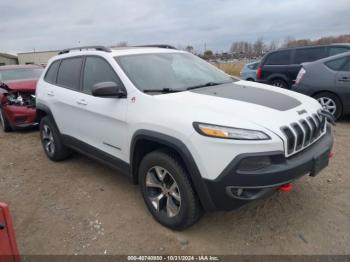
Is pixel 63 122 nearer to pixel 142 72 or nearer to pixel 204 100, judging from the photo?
pixel 142 72

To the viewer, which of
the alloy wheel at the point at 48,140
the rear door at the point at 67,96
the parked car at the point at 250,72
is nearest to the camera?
the rear door at the point at 67,96

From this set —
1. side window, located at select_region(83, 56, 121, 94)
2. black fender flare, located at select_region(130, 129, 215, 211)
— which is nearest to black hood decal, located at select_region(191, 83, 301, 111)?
black fender flare, located at select_region(130, 129, 215, 211)

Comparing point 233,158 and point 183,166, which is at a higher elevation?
point 233,158

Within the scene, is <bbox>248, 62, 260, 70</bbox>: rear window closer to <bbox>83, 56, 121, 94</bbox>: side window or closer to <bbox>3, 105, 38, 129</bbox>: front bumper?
<bbox>3, 105, 38, 129</bbox>: front bumper

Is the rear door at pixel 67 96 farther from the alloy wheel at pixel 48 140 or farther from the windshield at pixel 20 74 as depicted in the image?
the windshield at pixel 20 74

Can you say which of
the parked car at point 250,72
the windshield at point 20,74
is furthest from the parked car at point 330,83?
the windshield at point 20,74

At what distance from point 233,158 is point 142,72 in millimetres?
1546

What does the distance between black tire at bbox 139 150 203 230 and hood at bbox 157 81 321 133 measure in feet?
1.64

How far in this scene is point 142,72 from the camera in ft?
11.1

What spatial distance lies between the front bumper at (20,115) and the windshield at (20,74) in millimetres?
1312

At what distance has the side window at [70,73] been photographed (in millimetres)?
4148

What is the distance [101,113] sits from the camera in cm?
350

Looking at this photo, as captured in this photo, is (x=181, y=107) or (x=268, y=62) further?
(x=268, y=62)

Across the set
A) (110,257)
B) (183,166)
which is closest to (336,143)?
(183,166)
